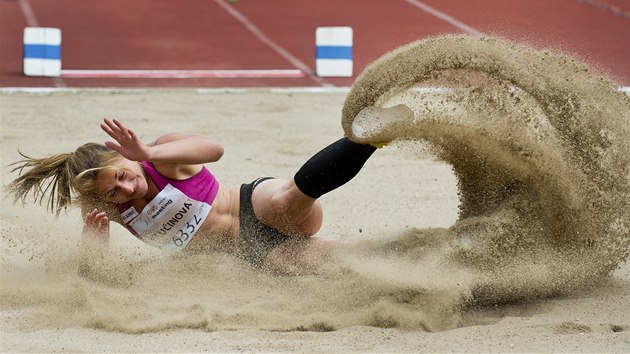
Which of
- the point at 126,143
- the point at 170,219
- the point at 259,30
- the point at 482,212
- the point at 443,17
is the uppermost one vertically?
the point at 126,143

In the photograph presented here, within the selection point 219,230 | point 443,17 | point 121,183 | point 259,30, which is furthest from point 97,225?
point 443,17

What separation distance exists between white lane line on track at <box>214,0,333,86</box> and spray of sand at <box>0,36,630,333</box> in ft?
16.6

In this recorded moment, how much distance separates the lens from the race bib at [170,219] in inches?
146

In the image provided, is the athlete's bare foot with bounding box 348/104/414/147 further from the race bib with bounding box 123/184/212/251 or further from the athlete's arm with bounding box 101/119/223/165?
the race bib with bounding box 123/184/212/251

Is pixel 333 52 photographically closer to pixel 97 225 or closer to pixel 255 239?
pixel 255 239

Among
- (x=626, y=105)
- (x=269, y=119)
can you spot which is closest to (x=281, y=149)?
(x=269, y=119)

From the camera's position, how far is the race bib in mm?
3713

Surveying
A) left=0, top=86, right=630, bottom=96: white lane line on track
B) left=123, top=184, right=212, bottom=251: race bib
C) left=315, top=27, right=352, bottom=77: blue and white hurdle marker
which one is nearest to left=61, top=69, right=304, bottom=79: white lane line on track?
left=315, top=27, right=352, bottom=77: blue and white hurdle marker

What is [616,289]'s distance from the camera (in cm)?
365

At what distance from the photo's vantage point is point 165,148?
140 inches

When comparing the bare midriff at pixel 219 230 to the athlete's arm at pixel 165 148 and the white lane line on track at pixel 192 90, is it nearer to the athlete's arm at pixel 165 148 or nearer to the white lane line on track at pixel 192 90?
the athlete's arm at pixel 165 148

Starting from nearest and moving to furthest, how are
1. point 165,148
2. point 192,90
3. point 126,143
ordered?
point 126,143
point 165,148
point 192,90

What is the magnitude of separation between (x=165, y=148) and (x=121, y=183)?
21 centimetres

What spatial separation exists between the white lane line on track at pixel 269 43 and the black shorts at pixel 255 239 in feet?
15.9
